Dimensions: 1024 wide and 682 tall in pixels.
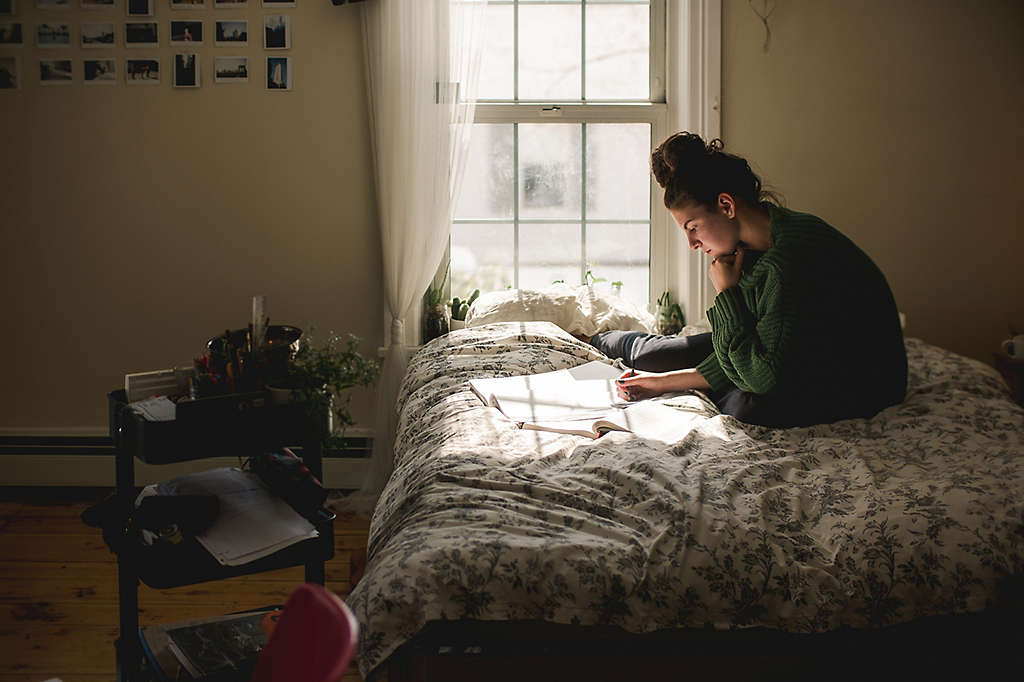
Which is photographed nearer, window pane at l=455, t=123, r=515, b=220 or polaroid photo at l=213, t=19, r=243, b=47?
polaroid photo at l=213, t=19, r=243, b=47

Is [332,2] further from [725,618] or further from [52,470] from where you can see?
[725,618]

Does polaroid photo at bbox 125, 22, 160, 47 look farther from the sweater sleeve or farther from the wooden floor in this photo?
the sweater sleeve

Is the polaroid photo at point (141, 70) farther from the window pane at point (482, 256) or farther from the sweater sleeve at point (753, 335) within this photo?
the sweater sleeve at point (753, 335)

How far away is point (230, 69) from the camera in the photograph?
3.56 m

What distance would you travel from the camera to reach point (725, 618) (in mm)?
1461

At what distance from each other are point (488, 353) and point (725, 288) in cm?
92

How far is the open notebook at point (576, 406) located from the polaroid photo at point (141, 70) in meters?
1.99

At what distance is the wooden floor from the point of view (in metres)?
2.28

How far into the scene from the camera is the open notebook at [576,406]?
231cm

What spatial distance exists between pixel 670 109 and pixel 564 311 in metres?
Answer: 1.01

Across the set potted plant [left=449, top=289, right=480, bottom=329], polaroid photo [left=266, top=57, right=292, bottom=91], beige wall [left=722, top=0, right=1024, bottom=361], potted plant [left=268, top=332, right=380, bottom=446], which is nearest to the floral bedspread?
potted plant [left=268, top=332, right=380, bottom=446]

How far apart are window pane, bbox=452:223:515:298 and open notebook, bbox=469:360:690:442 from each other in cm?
103

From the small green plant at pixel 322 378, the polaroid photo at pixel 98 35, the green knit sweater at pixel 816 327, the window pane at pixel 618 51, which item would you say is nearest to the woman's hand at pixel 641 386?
the green knit sweater at pixel 816 327

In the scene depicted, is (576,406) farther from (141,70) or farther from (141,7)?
(141,7)
